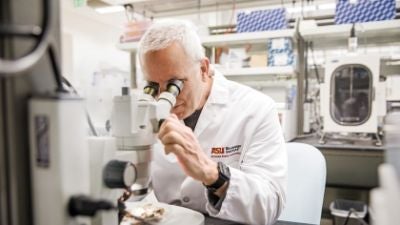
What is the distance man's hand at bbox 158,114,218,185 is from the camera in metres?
0.79

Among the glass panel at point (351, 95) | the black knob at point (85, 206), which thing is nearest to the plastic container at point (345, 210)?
the glass panel at point (351, 95)

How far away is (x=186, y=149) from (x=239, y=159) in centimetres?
47

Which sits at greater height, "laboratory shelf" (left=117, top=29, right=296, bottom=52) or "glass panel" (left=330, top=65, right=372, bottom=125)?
"laboratory shelf" (left=117, top=29, right=296, bottom=52)

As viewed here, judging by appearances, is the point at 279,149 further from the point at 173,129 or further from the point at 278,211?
the point at 173,129

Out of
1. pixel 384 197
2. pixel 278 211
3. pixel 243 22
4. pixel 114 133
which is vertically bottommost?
pixel 278 211

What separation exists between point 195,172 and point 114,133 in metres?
0.24

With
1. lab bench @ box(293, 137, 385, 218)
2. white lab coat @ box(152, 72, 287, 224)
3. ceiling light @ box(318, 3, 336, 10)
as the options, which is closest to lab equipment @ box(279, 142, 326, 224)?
white lab coat @ box(152, 72, 287, 224)

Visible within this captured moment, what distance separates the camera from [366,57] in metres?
2.27

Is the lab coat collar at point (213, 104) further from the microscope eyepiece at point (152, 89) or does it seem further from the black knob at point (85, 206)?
the black knob at point (85, 206)

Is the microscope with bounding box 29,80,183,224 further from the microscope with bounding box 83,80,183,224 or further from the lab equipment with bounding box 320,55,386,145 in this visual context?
the lab equipment with bounding box 320,55,386,145

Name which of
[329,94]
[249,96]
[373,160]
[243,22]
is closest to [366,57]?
[329,94]

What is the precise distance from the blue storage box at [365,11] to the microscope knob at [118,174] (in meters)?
2.27

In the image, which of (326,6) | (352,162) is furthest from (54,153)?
(326,6)

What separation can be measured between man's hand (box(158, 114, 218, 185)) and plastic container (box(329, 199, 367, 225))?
5.89ft
